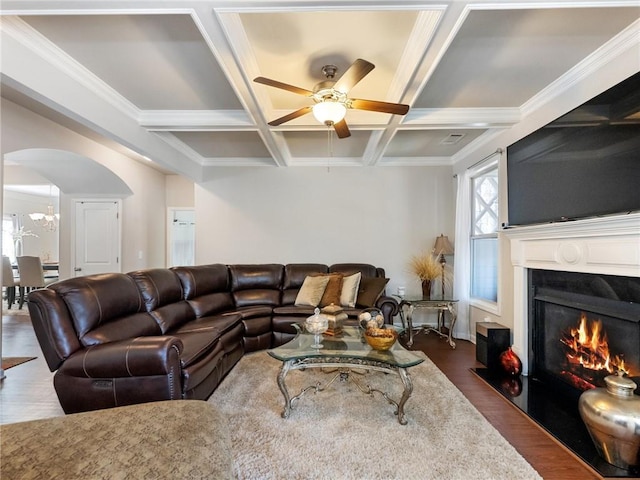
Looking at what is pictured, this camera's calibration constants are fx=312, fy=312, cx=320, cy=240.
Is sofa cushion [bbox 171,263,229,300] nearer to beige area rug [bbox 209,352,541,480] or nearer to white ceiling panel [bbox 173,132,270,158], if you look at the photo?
beige area rug [bbox 209,352,541,480]

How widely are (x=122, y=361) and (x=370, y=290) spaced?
2867 mm

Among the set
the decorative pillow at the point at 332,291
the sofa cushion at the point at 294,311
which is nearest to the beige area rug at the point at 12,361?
the sofa cushion at the point at 294,311

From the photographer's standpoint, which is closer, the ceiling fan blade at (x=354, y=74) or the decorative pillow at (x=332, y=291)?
the ceiling fan blade at (x=354, y=74)

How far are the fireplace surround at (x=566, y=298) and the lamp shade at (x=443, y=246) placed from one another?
1.47 meters

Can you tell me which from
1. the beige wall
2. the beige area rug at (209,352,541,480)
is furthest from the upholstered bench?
the beige wall

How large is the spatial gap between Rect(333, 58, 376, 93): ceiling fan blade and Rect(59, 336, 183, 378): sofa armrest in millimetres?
2174

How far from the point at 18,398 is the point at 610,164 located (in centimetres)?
490

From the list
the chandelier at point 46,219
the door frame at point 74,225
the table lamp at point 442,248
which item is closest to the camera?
Answer: the table lamp at point 442,248

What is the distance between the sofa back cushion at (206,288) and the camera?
3734 millimetres

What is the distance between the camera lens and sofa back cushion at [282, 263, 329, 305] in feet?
14.7

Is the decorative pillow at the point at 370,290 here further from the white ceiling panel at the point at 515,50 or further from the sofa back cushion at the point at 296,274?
the white ceiling panel at the point at 515,50

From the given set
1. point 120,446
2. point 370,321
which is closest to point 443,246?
point 370,321

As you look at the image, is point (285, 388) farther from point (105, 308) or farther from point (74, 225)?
point (74, 225)

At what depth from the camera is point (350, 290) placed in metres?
4.14
